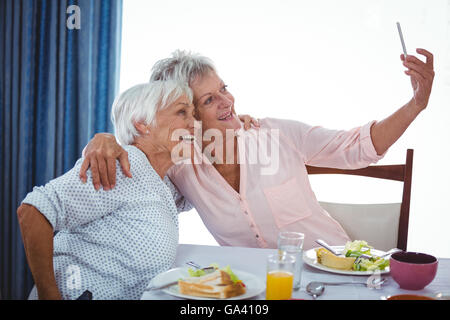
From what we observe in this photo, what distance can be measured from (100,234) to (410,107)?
107cm

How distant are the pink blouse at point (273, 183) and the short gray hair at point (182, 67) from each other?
0.28 metres

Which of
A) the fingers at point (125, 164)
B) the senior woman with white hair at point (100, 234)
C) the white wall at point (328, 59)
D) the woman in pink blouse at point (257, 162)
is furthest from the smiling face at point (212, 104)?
the white wall at point (328, 59)

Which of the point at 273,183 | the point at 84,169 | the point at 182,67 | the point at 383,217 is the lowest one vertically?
the point at 383,217

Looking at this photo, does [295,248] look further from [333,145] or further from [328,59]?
[328,59]

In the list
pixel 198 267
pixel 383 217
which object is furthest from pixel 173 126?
pixel 383 217

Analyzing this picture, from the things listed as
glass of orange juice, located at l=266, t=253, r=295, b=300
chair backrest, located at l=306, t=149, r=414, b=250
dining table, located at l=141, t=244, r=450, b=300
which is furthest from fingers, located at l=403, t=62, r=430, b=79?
glass of orange juice, located at l=266, t=253, r=295, b=300

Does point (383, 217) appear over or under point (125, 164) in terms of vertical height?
under

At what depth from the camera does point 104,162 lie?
1.21 m

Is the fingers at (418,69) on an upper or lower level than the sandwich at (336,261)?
upper

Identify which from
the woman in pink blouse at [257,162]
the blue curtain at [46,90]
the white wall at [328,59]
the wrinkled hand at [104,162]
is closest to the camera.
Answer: the wrinkled hand at [104,162]

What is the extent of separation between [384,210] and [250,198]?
1.82 ft

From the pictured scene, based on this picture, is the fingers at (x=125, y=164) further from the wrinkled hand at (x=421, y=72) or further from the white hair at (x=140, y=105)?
the wrinkled hand at (x=421, y=72)

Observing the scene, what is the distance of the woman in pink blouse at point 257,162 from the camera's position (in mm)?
1583
